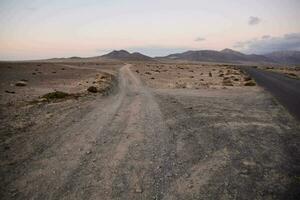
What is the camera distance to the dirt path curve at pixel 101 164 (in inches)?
235

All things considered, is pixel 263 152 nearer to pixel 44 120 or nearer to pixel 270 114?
pixel 270 114

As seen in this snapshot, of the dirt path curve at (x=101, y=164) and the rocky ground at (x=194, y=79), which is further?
the rocky ground at (x=194, y=79)

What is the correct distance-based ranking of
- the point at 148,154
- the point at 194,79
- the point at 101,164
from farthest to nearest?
the point at 194,79 < the point at 148,154 < the point at 101,164

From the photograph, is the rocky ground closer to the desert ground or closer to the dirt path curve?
the desert ground

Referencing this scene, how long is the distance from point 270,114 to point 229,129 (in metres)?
4.26

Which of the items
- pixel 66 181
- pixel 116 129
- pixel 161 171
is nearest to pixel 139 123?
pixel 116 129

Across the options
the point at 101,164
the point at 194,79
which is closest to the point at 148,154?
the point at 101,164

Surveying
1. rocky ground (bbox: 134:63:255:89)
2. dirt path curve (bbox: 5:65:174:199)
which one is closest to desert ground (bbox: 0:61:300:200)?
dirt path curve (bbox: 5:65:174:199)

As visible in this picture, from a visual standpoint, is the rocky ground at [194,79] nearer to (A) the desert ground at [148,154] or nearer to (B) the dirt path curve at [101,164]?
(A) the desert ground at [148,154]

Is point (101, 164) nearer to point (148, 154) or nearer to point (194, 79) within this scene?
point (148, 154)

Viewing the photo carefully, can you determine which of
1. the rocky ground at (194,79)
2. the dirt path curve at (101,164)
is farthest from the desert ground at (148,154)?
the rocky ground at (194,79)

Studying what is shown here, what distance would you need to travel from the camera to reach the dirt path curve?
5957mm

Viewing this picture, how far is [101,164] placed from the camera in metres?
7.33

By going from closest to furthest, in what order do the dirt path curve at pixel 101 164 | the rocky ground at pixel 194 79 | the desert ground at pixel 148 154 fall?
the dirt path curve at pixel 101 164, the desert ground at pixel 148 154, the rocky ground at pixel 194 79
